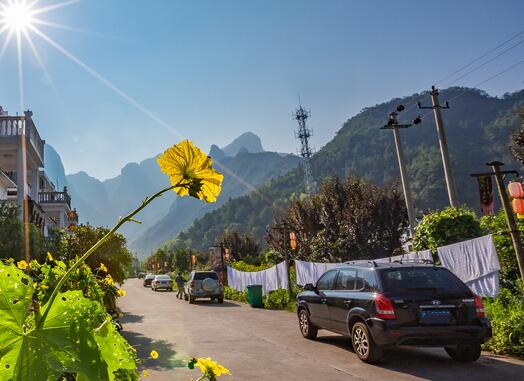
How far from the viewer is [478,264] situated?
10.4 meters

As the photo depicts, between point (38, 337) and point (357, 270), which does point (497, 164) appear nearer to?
point (357, 270)

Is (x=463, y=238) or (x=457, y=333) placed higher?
(x=463, y=238)

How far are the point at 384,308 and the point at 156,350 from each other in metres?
5.34

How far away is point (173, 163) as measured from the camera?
1.26 metres

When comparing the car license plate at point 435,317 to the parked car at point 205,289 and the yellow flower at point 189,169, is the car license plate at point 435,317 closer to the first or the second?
the yellow flower at point 189,169

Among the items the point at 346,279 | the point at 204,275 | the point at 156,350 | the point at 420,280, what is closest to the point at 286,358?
the point at 346,279

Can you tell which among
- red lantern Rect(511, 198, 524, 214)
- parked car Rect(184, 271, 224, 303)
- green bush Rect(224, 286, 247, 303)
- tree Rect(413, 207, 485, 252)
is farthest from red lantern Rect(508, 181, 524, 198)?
parked car Rect(184, 271, 224, 303)

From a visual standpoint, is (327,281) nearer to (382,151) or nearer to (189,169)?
(189,169)

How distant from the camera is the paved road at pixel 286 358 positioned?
23.0 ft

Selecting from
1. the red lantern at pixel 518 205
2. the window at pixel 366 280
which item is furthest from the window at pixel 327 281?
Answer: the red lantern at pixel 518 205

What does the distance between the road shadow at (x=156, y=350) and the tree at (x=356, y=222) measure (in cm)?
1400

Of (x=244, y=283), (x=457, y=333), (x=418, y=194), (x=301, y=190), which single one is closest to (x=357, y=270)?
(x=457, y=333)

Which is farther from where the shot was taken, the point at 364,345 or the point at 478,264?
the point at 478,264

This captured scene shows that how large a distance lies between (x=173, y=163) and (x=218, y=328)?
13.0 metres
